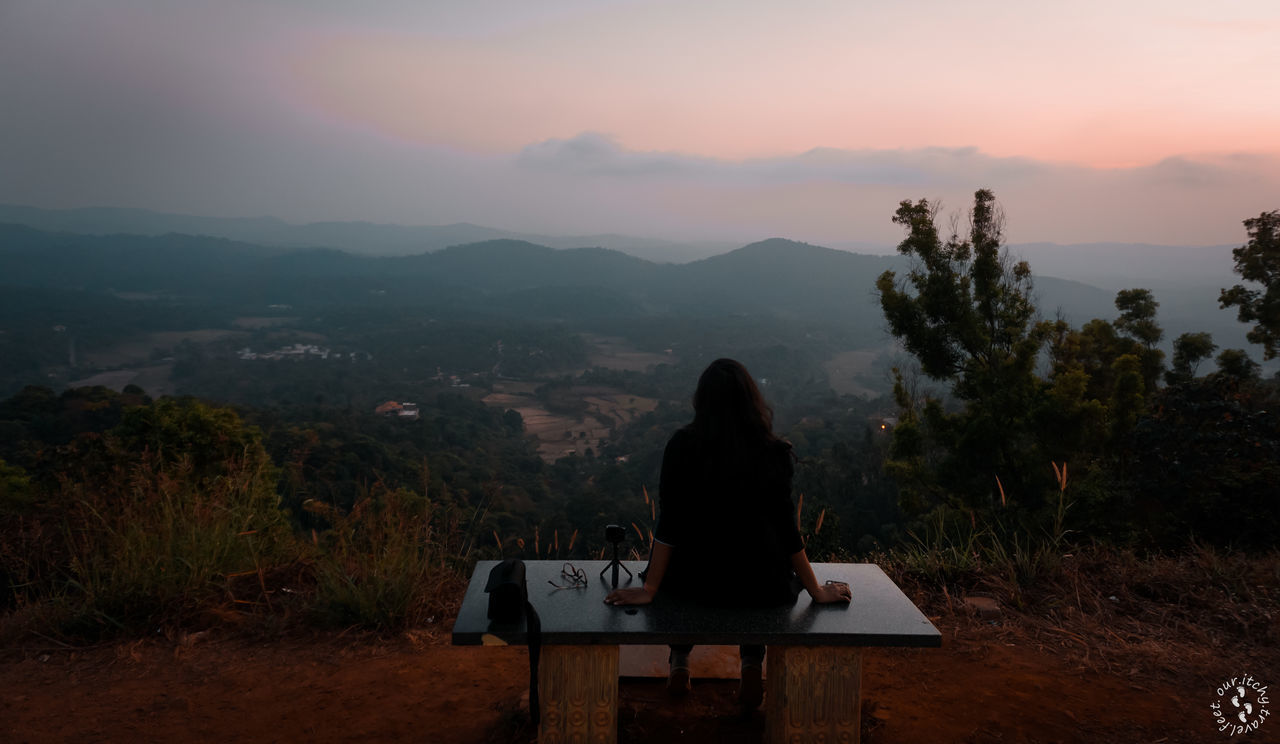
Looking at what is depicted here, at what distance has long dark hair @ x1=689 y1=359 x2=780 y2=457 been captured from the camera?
2303mm

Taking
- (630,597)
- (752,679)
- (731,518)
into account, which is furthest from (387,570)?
(731,518)

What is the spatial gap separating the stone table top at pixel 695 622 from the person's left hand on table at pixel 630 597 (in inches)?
0.9

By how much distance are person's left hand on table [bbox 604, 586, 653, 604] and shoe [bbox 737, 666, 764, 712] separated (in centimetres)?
64

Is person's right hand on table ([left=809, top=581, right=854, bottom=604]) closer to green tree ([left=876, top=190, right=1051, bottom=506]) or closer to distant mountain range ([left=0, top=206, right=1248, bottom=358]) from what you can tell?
green tree ([left=876, top=190, right=1051, bottom=506])

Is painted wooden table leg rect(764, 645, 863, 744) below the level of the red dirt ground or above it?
above

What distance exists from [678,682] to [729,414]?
4.07 ft

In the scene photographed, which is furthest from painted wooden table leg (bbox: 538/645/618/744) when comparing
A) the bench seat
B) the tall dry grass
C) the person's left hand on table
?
the tall dry grass

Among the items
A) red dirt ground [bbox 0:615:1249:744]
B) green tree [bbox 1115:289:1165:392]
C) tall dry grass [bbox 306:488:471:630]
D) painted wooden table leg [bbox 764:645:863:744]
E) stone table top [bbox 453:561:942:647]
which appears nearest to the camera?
stone table top [bbox 453:561:942:647]

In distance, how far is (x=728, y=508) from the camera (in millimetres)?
2348

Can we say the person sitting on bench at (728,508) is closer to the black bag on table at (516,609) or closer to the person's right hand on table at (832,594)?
the person's right hand on table at (832,594)

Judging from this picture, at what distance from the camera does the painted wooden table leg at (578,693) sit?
87.8 inches

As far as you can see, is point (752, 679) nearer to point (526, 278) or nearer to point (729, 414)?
point (729, 414)

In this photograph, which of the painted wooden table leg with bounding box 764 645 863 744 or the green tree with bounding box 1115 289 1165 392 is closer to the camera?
the painted wooden table leg with bounding box 764 645 863 744

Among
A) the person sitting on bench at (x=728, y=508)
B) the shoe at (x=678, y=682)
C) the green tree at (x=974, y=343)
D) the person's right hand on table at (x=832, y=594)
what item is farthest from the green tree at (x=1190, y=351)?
the person sitting on bench at (x=728, y=508)
